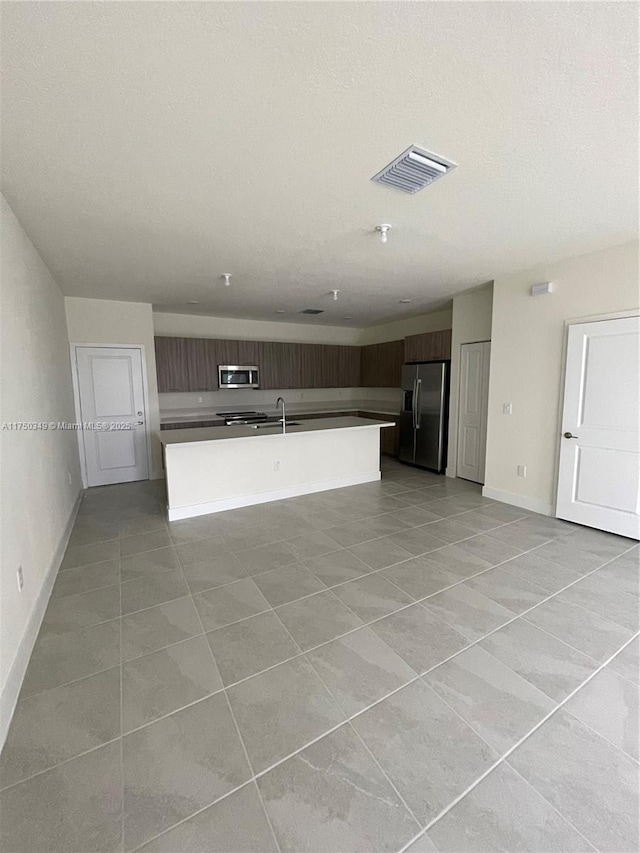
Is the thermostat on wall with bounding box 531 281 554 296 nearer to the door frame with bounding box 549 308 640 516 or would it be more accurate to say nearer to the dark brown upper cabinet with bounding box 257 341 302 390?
the door frame with bounding box 549 308 640 516

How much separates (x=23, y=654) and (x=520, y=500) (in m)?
4.46

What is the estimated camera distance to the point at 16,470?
212cm

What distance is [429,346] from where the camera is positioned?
585cm

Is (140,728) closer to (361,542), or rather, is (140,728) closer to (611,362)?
(361,542)

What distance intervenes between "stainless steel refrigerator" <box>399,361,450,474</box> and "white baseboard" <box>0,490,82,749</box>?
484 cm

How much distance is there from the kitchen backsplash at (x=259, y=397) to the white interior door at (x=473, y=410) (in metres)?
2.22

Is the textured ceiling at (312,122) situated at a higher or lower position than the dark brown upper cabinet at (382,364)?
higher

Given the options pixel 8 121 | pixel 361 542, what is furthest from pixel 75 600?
pixel 8 121

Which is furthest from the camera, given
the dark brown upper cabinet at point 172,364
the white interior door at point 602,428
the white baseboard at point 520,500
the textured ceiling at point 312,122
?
the dark brown upper cabinet at point 172,364

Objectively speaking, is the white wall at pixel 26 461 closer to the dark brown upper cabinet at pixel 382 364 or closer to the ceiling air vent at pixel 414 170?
the ceiling air vent at pixel 414 170

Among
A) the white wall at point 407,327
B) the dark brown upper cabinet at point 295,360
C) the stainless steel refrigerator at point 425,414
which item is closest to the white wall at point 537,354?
the stainless steel refrigerator at point 425,414

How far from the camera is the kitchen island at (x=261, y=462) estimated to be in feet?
13.1

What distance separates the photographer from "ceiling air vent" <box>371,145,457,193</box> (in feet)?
6.15

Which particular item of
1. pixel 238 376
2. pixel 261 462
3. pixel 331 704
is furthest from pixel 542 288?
pixel 238 376
